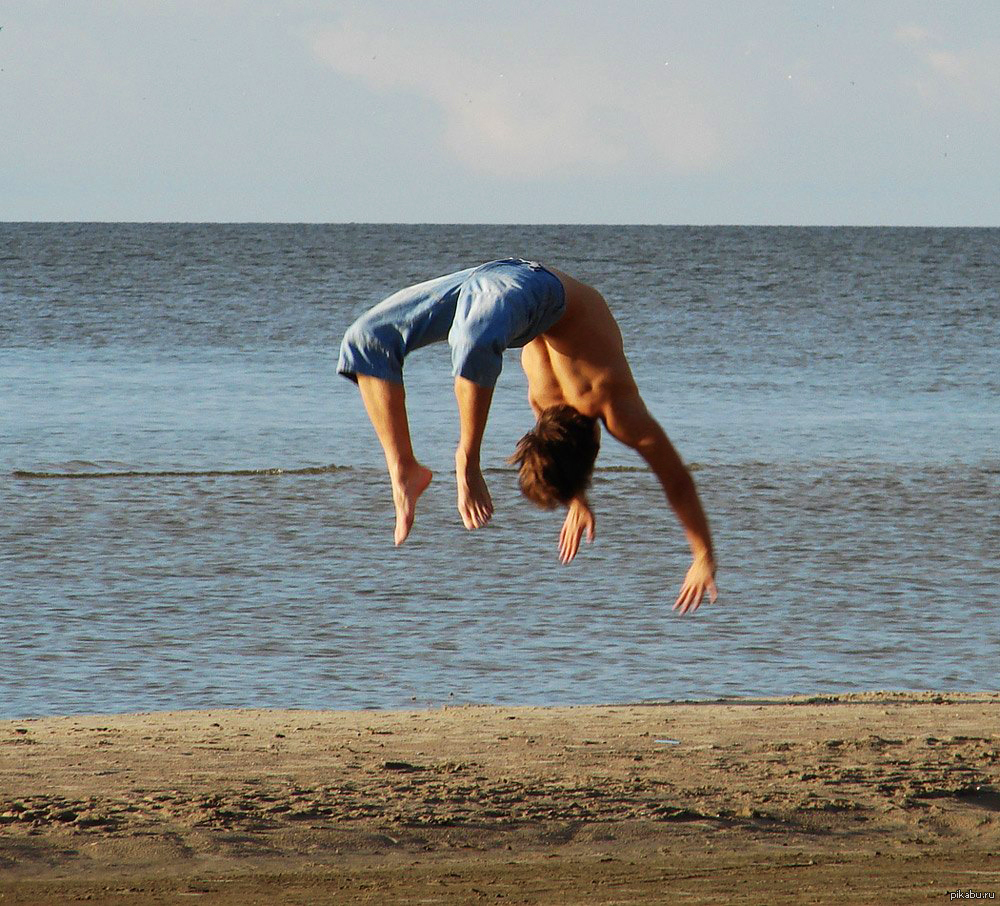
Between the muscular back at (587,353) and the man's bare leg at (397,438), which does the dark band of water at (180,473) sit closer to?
the man's bare leg at (397,438)

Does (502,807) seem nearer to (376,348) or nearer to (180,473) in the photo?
(376,348)

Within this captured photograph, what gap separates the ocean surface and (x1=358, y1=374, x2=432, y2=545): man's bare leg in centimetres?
310

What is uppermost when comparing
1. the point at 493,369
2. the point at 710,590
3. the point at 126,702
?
the point at 493,369

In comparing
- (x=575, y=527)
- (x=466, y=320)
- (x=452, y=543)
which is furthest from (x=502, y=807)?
(x=452, y=543)

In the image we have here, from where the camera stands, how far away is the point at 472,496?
21.2 ft


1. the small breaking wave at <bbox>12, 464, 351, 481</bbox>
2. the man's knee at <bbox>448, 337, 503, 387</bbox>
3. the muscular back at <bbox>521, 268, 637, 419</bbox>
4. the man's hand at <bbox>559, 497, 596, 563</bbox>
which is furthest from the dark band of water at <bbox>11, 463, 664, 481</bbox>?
the man's knee at <bbox>448, 337, 503, 387</bbox>

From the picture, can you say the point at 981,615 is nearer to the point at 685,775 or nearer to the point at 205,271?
the point at 685,775

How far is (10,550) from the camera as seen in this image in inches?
545

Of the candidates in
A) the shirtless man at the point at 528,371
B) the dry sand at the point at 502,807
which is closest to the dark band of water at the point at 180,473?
the dry sand at the point at 502,807

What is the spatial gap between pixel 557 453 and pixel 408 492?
703mm

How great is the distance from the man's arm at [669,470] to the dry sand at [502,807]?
3.25 feet

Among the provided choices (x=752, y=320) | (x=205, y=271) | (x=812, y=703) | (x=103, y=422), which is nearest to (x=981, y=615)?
(x=812, y=703)

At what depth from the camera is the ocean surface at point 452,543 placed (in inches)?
407

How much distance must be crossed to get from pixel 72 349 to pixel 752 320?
21.0m
